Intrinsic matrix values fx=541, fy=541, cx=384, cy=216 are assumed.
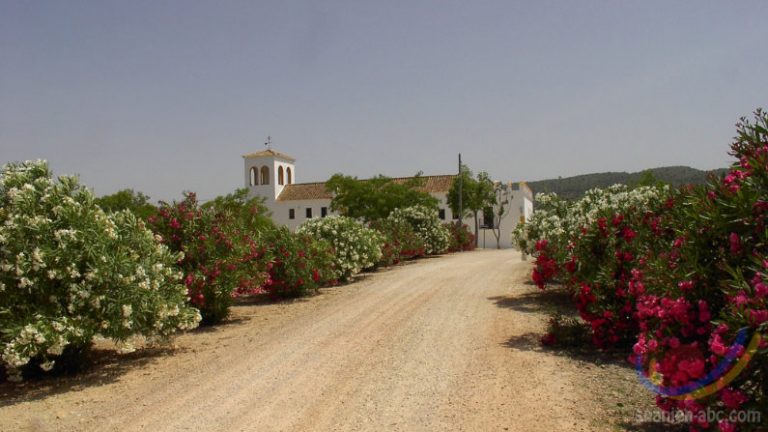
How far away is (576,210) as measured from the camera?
11297 millimetres

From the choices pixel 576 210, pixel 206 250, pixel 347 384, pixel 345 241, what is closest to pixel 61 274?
pixel 206 250

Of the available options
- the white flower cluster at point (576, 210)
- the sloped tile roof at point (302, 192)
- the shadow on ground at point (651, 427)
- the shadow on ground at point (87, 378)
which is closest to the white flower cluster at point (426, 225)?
the white flower cluster at point (576, 210)

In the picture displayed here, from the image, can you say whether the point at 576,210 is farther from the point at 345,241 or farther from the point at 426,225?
the point at 426,225

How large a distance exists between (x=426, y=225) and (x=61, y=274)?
23050 millimetres

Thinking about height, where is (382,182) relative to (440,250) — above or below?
above

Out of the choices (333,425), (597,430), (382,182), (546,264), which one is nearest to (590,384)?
(597,430)

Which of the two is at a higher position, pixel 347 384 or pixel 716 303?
pixel 716 303

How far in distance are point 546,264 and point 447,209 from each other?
3821 cm

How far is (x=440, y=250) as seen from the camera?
29.5 m

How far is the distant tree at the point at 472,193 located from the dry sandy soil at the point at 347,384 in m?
32.8

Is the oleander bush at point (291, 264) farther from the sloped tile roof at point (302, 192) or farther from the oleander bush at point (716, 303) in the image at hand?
the sloped tile roof at point (302, 192)

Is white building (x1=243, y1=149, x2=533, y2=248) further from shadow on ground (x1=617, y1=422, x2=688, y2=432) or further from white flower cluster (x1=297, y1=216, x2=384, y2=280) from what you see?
shadow on ground (x1=617, y1=422, x2=688, y2=432)

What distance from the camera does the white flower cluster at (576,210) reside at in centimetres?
832

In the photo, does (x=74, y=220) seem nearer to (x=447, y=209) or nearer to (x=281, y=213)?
(x=447, y=209)
